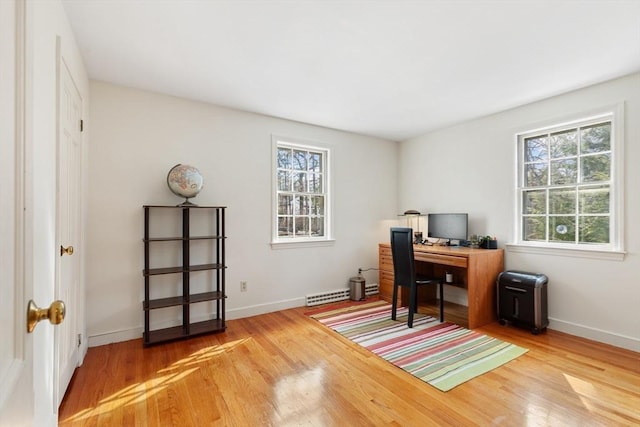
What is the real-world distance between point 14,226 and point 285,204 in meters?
3.42

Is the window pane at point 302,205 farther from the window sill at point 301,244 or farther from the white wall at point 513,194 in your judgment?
the white wall at point 513,194

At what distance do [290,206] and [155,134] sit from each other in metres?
1.75

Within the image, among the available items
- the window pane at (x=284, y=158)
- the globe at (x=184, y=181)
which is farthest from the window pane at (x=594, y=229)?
the globe at (x=184, y=181)

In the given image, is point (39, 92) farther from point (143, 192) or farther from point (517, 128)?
point (517, 128)

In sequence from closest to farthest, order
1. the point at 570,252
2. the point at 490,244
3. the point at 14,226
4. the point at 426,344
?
the point at 14,226, the point at 426,344, the point at 570,252, the point at 490,244

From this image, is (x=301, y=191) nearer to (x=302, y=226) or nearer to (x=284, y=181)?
(x=284, y=181)

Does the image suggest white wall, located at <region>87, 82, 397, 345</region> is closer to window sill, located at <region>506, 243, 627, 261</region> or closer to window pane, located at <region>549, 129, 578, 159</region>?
window sill, located at <region>506, 243, 627, 261</region>

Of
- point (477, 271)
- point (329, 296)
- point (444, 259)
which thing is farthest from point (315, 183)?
point (477, 271)

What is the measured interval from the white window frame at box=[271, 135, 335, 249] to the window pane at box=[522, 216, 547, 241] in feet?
7.63

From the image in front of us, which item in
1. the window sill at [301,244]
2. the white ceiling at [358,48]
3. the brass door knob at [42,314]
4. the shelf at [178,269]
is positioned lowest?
the shelf at [178,269]

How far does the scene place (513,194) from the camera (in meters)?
3.54

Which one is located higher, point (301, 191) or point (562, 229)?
point (301, 191)

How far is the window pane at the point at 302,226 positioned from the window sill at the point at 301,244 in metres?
0.16

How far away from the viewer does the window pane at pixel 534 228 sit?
134 inches
